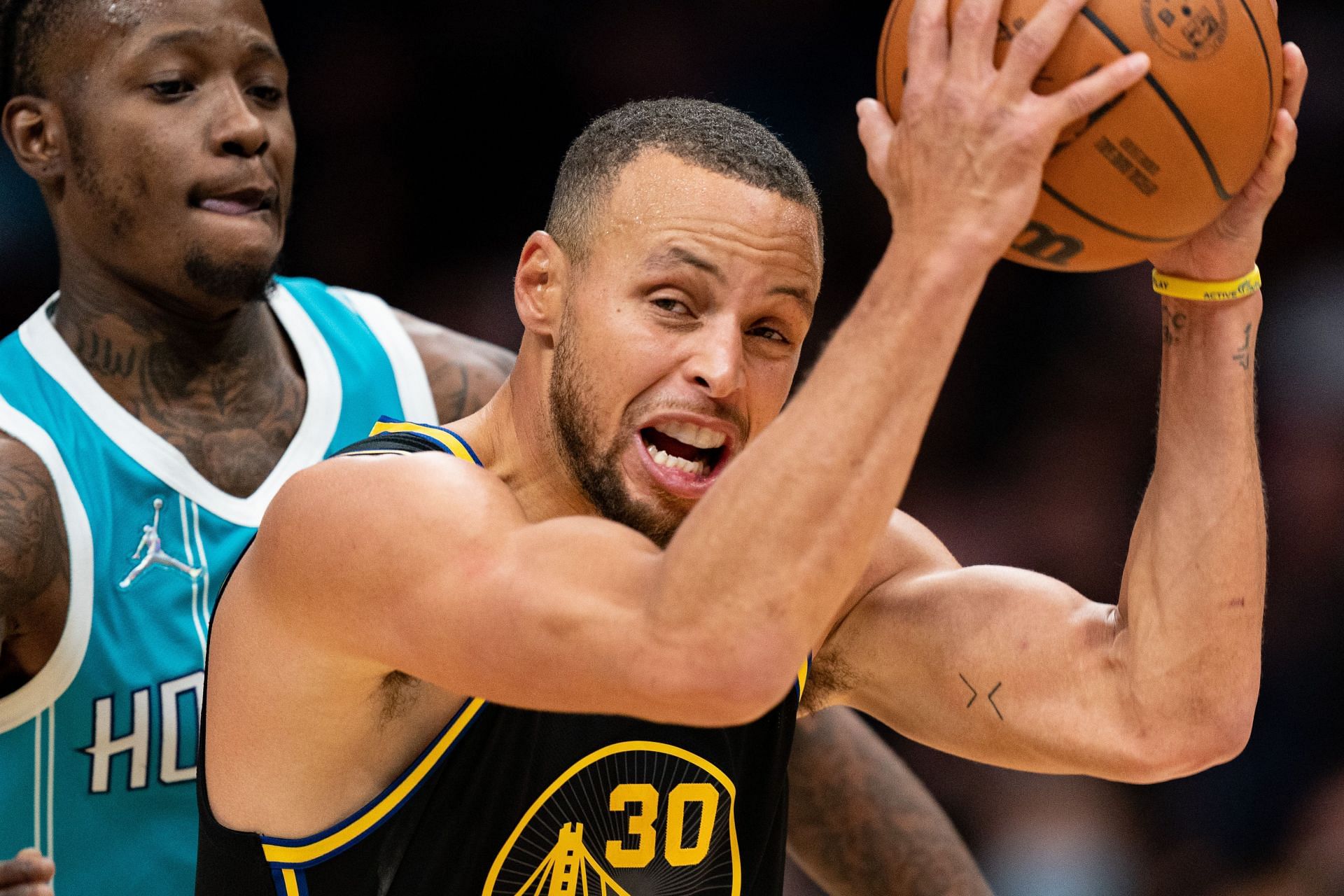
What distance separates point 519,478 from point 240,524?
1.06 meters

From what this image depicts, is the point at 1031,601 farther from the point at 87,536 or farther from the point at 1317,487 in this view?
the point at 1317,487

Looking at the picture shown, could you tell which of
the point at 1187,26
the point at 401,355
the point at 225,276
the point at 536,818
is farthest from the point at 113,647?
the point at 1187,26

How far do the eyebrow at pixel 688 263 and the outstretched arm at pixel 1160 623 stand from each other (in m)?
0.54

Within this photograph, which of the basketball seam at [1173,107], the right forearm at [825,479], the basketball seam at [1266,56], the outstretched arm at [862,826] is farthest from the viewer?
the outstretched arm at [862,826]

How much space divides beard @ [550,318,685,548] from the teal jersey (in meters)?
1.14

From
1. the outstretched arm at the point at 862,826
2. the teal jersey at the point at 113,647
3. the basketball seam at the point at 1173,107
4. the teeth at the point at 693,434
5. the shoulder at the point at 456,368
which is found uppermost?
the basketball seam at the point at 1173,107

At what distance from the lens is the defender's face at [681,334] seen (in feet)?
7.78

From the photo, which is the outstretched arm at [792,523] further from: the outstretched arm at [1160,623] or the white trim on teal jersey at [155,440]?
the white trim on teal jersey at [155,440]

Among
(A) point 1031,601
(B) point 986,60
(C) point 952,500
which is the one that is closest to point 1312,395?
(C) point 952,500

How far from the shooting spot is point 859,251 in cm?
581

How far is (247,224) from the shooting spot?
334 cm

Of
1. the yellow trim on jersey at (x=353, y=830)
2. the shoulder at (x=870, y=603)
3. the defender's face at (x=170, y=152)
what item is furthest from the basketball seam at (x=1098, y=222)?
the defender's face at (x=170, y=152)

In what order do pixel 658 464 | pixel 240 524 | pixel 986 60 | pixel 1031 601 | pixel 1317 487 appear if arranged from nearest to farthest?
pixel 986 60, pixel 658 464, pixel 1031 601, pixel 240 524, pixel 1317 487

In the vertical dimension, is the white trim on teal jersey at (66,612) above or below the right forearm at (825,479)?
below
